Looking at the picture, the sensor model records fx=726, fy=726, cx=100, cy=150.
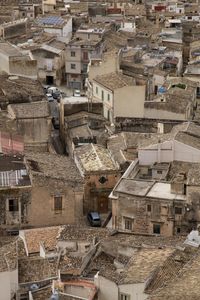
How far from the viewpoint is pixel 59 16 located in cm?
7225

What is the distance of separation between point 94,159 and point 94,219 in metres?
3.86

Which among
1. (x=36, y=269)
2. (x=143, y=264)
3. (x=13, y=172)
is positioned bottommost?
(x=36, y=269)

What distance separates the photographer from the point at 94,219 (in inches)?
1351

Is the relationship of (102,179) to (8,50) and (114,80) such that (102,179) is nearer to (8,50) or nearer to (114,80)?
(114,80)

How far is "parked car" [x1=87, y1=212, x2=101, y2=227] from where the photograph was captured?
1345 inches

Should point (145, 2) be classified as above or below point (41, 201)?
above

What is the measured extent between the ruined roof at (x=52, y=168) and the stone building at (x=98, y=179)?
0.73 m

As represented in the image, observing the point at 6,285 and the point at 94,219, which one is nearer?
the point at 6,285

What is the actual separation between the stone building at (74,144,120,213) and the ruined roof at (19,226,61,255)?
19.0ft

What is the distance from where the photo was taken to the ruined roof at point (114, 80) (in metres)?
46.3

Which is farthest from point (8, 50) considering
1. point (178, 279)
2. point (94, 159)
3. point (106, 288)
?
point (178, 279)

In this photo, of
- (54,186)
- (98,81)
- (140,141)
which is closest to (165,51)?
(98,81)

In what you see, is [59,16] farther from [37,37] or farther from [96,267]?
[96,267]

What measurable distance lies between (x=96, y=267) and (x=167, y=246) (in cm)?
282
